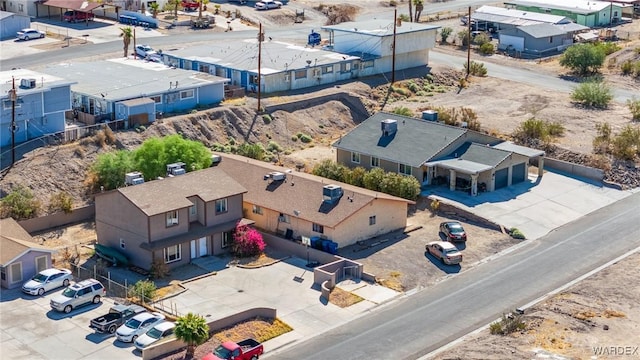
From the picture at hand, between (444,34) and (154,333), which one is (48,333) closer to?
(154,333)

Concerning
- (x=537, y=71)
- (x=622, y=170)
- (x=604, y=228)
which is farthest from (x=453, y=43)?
(x=604, y=228)

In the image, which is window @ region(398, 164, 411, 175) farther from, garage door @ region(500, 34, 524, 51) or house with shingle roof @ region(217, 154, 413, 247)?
garage door @ region(500, 34, 524, 51)

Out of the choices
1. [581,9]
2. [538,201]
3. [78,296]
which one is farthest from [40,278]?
[581,9]

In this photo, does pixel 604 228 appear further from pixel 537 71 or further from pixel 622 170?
pixel 537 71

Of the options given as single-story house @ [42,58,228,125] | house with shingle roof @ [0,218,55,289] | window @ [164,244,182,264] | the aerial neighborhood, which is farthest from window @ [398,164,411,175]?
house with shingle roof @ [0,218,55,289]

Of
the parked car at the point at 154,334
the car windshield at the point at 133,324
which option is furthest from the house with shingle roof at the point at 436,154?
the car windshield at the point at 133,324

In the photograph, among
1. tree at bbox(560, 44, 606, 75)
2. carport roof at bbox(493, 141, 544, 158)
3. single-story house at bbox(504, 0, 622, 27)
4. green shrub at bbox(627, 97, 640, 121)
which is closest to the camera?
carport roof at bbox(493, 141, 544, 158)
